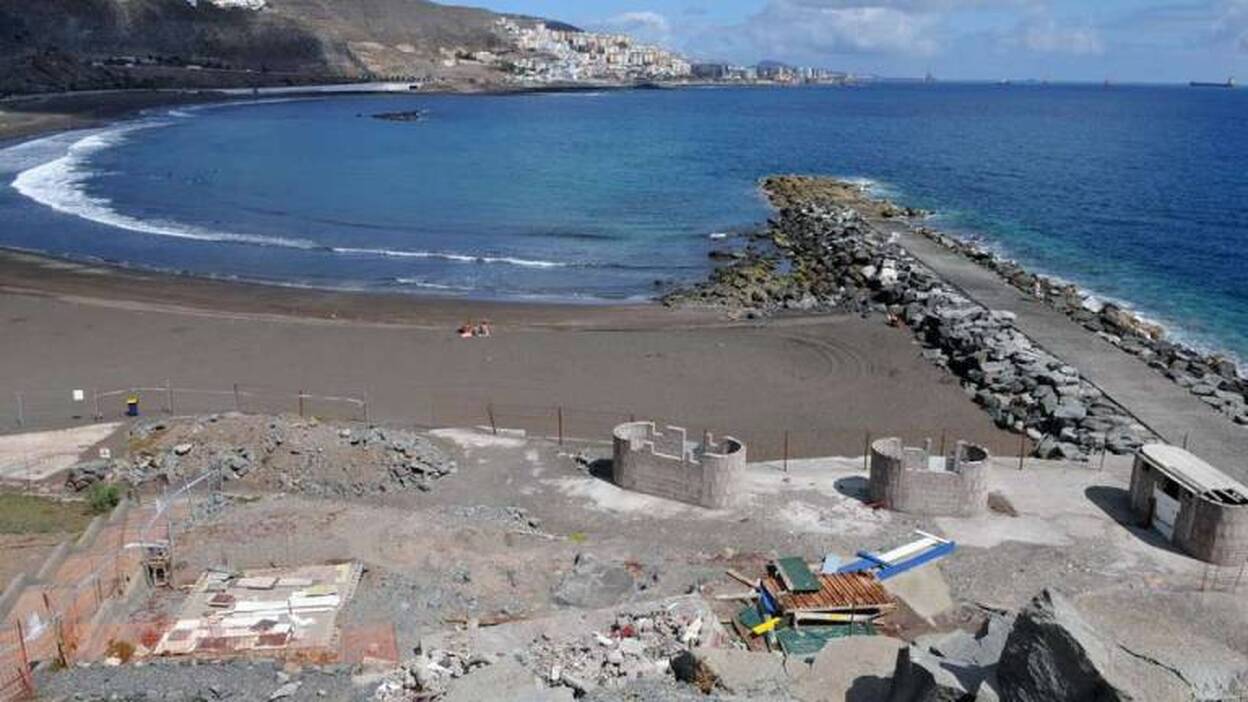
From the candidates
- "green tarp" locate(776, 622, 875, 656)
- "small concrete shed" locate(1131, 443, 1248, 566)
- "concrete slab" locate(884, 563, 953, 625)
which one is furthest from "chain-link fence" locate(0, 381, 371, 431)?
"small concrete shed" locate(1131, 443, 1248, 566)

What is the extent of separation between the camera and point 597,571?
16.2m

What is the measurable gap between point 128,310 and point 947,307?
26577 millimetres

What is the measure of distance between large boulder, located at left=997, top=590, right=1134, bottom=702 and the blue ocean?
28594mm

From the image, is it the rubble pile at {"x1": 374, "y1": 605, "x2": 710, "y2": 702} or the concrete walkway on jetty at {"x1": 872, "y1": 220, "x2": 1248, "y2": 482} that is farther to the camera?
the concrete walkway on jetty at {"x1": 872, "y1": 220, "x2": 1248, "y2": 482}

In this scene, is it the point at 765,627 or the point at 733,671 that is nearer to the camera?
the point at 733,671

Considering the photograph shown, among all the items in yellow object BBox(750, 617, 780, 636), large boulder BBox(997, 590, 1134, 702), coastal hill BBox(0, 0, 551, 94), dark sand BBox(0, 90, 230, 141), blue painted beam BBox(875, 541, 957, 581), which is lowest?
yellow object BBox(750, 617, 780, 636)

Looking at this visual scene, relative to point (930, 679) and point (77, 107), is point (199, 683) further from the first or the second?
point (77, 107)

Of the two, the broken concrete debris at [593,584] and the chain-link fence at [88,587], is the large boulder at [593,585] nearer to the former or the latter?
the broken concrete debris at [593,584]

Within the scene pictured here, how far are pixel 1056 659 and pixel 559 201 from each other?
5378 centimetres

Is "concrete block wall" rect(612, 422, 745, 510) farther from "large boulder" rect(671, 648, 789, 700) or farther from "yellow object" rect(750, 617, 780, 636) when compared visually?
"large boulder" rect(671, 648, 789, 700)

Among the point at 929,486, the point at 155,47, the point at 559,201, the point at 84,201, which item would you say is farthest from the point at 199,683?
the point at 155,47

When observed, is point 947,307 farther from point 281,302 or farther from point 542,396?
point 281,302

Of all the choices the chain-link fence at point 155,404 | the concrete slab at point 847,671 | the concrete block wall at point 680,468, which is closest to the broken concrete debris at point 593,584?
the concrete block wall at point 680,468

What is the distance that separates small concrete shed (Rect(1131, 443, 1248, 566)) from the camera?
1678 centimetres
